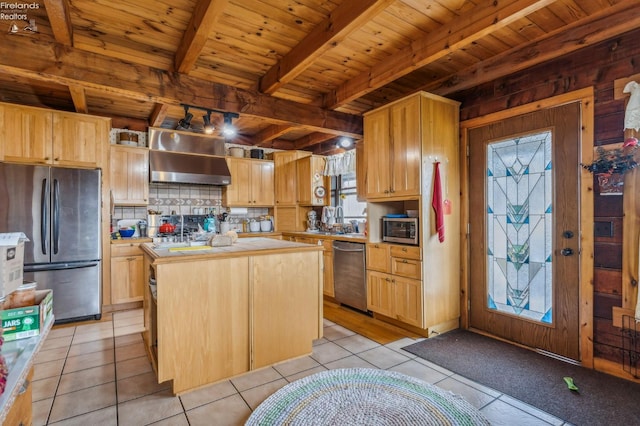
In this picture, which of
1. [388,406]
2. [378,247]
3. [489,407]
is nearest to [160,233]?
[378,247]

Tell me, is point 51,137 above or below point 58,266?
above

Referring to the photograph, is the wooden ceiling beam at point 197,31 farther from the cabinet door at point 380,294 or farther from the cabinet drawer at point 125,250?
the cabinet door at point 380,294

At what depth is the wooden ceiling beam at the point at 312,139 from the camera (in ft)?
17.6

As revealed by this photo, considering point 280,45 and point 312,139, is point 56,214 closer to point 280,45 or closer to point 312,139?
point 280,45

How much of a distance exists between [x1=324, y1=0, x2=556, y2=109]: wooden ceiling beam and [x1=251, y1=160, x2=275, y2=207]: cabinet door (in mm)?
2536

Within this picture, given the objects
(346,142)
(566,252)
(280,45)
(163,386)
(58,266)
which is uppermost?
(280,45)

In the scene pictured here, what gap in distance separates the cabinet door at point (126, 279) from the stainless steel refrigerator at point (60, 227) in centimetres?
32

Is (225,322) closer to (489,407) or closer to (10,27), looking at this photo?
(489,407)

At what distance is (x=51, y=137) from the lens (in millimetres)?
3717

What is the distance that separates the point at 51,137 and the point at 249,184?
8.58 feet

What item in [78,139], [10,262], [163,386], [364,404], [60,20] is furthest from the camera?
[78,139]

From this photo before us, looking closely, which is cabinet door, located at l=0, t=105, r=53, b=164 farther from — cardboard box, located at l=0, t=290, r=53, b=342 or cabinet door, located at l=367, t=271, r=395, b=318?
cabinet door, located at l=367, t=271, r=395, b=318

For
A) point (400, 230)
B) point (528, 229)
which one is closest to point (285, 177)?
point (400, 230)

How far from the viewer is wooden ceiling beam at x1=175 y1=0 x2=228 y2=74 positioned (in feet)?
6.54
